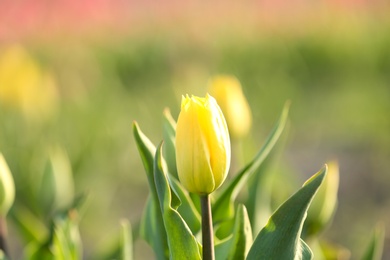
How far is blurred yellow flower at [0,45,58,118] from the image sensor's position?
2361 millimetres

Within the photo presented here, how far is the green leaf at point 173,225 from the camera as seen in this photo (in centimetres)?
83

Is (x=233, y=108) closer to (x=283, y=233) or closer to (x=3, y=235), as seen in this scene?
(x=3, y=235)

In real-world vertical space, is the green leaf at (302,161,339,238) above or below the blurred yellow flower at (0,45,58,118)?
above

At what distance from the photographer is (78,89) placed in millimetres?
3658

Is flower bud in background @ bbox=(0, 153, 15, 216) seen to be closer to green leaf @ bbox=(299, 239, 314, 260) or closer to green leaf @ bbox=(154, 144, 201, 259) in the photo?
green leaf @ bbox=(154, 144, 201, 259)

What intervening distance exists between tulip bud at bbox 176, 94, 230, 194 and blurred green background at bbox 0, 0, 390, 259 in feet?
2.45

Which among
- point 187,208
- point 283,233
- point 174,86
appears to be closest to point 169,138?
point 187,208

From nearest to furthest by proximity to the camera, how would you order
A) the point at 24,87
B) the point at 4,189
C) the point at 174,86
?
the point at 4,189
the point at 24,87
the point at 174,86

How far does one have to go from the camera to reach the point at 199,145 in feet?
2.67

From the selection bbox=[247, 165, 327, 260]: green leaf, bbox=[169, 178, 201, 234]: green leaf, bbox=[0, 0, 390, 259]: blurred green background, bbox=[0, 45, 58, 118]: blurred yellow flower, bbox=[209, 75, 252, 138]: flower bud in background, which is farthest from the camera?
bbox=[0, 0, 390, 259]: blurred green background

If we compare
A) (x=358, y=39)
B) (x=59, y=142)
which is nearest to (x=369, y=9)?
(x=358, y=39)

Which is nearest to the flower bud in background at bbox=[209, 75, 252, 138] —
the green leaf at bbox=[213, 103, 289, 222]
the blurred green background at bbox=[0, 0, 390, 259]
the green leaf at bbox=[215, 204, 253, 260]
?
the blurred green background at bbox=[0, 0, 390, 259]

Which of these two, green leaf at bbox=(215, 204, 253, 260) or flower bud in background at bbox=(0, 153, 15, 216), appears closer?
green leaf at bbox=(215, 204, 253, 260)

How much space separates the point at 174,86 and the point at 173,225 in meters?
2.39
